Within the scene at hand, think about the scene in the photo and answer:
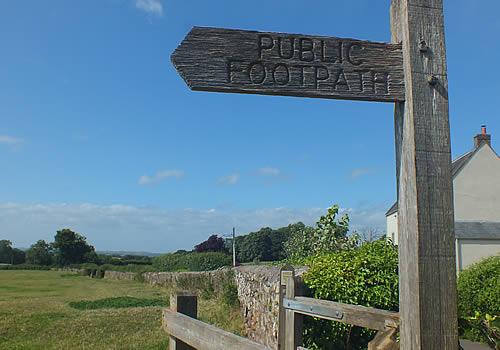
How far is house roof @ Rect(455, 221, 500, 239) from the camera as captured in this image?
78.9 feet

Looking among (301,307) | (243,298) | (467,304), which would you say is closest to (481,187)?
(467,304)

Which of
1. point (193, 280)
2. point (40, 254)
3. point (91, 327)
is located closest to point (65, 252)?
point (40, 254)

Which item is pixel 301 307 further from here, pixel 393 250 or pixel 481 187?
pixel 481 187

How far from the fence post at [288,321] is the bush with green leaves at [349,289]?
161 cm

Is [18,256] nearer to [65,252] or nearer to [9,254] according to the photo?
[9,254]

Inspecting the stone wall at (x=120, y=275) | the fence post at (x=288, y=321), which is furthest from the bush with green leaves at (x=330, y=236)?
the stone wall at (x=120, y=275)

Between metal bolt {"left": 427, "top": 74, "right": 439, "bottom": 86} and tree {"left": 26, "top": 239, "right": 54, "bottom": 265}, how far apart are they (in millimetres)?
66572

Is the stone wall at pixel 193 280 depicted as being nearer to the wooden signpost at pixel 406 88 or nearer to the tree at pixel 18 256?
the wooden signpost at pixel 406 88

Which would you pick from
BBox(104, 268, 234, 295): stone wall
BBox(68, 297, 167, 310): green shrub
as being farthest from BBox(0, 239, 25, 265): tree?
BBox(68, 297, 167, 310): green shrub

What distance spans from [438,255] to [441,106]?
0.68 m

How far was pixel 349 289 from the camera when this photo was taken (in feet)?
23.1

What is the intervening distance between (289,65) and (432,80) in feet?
2.18

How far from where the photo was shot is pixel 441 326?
7.41 ft

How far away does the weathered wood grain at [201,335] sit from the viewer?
8.89 ft
